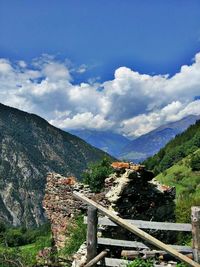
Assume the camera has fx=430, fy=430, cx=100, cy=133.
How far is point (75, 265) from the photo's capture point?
12328mm

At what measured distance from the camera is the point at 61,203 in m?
24.0

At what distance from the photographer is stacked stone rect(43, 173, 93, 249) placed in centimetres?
2309

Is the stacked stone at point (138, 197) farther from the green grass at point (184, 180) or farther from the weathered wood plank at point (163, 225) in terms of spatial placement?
the green grass at point (184, 180)

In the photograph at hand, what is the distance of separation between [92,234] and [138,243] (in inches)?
52.3

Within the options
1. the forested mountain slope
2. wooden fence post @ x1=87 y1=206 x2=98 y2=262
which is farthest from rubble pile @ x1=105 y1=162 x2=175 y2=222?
the forested mountain slope

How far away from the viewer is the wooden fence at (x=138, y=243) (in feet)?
36.4

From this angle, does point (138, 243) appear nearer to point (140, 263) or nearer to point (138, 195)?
point (140, 263)

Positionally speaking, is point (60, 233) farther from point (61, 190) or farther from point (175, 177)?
point (175, 177)

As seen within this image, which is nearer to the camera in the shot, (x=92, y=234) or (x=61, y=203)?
(x=92, y=234)

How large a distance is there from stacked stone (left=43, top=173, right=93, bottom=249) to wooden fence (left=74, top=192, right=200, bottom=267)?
1011 centimetres

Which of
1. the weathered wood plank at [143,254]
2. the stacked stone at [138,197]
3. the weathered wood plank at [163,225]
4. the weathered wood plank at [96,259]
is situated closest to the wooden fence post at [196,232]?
the weathered wood plank at [163,225]

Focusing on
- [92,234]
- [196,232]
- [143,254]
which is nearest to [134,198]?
[143,254]

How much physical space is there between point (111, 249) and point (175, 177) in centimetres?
7724

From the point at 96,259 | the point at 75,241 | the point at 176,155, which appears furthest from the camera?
the point at 176,155
